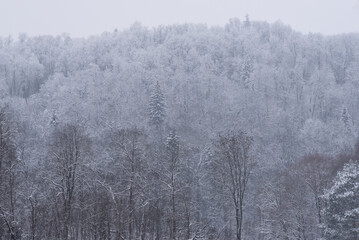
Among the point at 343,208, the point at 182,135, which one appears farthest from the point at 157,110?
the point at 343,208

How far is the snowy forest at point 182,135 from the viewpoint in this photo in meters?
25.1

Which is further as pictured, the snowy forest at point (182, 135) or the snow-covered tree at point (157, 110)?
the snow-covered tree at point (157, 110)

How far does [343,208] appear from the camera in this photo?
24812 millimetres

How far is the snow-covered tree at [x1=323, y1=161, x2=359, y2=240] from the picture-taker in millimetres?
24312

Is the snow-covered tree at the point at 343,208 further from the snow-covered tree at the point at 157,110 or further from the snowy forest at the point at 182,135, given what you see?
the snow-covered tree at the point at 157,110

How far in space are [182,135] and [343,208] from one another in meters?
42.5

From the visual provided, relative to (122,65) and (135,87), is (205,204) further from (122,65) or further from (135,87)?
(122,65)

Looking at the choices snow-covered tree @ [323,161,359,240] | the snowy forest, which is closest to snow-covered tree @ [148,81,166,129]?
the snowy forest

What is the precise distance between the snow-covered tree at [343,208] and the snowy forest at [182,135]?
9 centimetres

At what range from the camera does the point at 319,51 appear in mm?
123062

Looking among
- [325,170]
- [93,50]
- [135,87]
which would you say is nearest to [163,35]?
[93,50]

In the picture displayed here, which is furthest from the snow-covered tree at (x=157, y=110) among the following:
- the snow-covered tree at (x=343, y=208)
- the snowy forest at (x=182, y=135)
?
the snow-covered tree at (x=343, y=208)

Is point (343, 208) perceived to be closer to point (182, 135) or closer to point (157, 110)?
point (157, 110)

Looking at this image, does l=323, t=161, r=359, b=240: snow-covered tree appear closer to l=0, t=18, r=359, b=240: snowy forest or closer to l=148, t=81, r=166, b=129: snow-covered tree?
l=0, t=18, r=359, b=240: snowy forest
